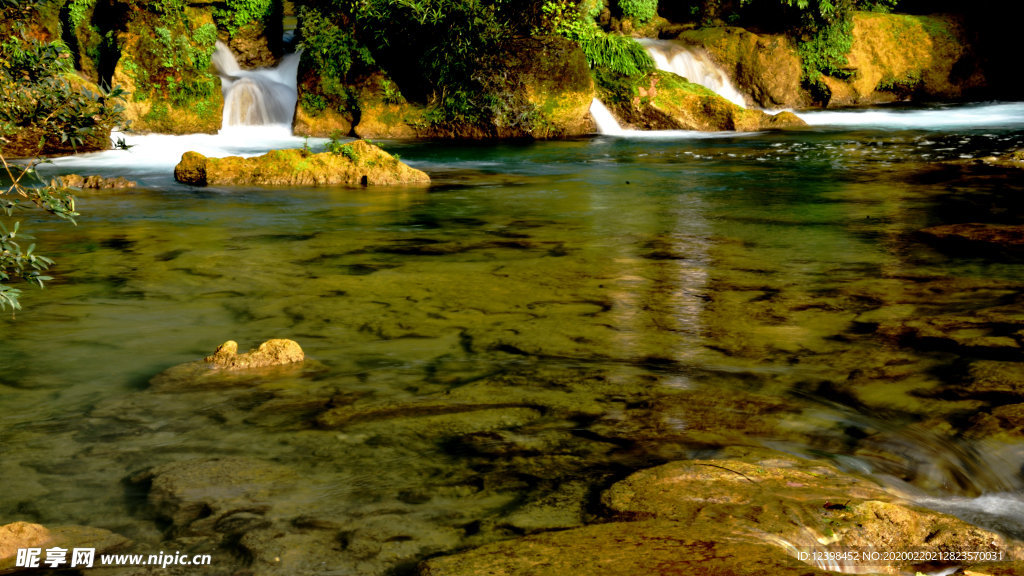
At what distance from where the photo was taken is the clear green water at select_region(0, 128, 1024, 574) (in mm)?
3525

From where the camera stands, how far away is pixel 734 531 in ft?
9.75

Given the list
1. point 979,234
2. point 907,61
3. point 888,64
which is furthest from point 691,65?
point 979,234

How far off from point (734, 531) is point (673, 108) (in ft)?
60.7

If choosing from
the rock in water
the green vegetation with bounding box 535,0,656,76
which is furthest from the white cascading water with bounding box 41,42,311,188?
the rock in water

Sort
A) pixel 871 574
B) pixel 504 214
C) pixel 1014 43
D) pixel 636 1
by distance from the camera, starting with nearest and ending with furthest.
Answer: pixel 871 574 < pixel 504 214 < pixel 636 1 < pixel 1014 43

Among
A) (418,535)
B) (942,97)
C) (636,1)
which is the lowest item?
(418,535)

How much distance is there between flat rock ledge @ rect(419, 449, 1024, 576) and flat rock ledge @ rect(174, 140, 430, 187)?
1011 centimetres

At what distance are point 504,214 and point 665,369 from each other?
225 inches

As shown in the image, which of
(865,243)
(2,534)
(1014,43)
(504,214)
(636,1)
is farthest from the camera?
(1014,43)

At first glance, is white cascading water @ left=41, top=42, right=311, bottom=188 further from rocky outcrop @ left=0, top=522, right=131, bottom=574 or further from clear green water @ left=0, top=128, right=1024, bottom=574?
rocky outcrop @ left=0, top=522, right=131, bottom=574

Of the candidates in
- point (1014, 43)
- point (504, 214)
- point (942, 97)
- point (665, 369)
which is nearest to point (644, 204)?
point (504, 214)

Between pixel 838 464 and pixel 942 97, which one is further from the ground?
pixel 942 97

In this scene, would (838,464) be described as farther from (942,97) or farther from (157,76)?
(942,97)

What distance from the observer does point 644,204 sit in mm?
11086
